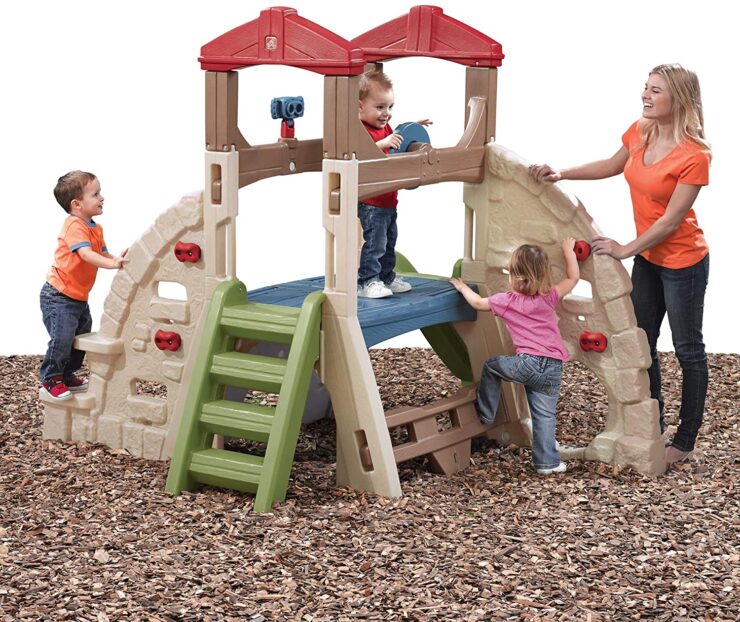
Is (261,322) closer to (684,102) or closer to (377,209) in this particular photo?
(377,209)

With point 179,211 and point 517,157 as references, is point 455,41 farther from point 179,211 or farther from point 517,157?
point 179,211

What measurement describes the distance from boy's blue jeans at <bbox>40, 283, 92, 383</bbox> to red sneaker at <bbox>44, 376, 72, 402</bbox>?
2cm

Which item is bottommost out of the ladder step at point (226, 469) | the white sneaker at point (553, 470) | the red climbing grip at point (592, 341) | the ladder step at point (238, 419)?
the white sneaker at point (553, 470)

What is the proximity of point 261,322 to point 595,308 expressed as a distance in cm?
163

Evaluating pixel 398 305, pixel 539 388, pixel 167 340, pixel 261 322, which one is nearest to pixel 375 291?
pixel 398 305

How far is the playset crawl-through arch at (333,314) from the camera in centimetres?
623

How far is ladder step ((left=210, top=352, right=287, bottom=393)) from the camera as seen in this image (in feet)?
20.7

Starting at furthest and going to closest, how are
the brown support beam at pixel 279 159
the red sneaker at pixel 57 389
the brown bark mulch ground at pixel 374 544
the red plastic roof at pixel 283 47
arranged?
the red sneaker at pixel 57 389
the brown support beam at pixel 279 159
the red plastic roof at pixel 283 47
the brown bark mulch ground at pixel 374 544

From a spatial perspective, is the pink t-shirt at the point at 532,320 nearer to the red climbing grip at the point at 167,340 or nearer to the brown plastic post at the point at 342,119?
the brown plastic post at the point at 342,119

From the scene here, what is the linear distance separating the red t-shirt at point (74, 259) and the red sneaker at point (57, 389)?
1.61 feet

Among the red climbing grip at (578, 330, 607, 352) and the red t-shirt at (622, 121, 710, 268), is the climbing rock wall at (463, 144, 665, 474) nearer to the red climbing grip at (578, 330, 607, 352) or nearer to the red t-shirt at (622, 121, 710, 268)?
the red climbing grip at (578, 330, 607, 352)

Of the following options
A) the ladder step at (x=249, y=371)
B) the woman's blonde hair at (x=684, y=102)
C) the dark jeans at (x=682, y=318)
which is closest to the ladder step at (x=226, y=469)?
the ladder step at (x=249, y=371)

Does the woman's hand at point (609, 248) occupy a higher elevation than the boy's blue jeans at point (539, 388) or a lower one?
higher

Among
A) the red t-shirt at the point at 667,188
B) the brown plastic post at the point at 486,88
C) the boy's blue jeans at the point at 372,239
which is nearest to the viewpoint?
the red t-shirt at the point at 667,188
